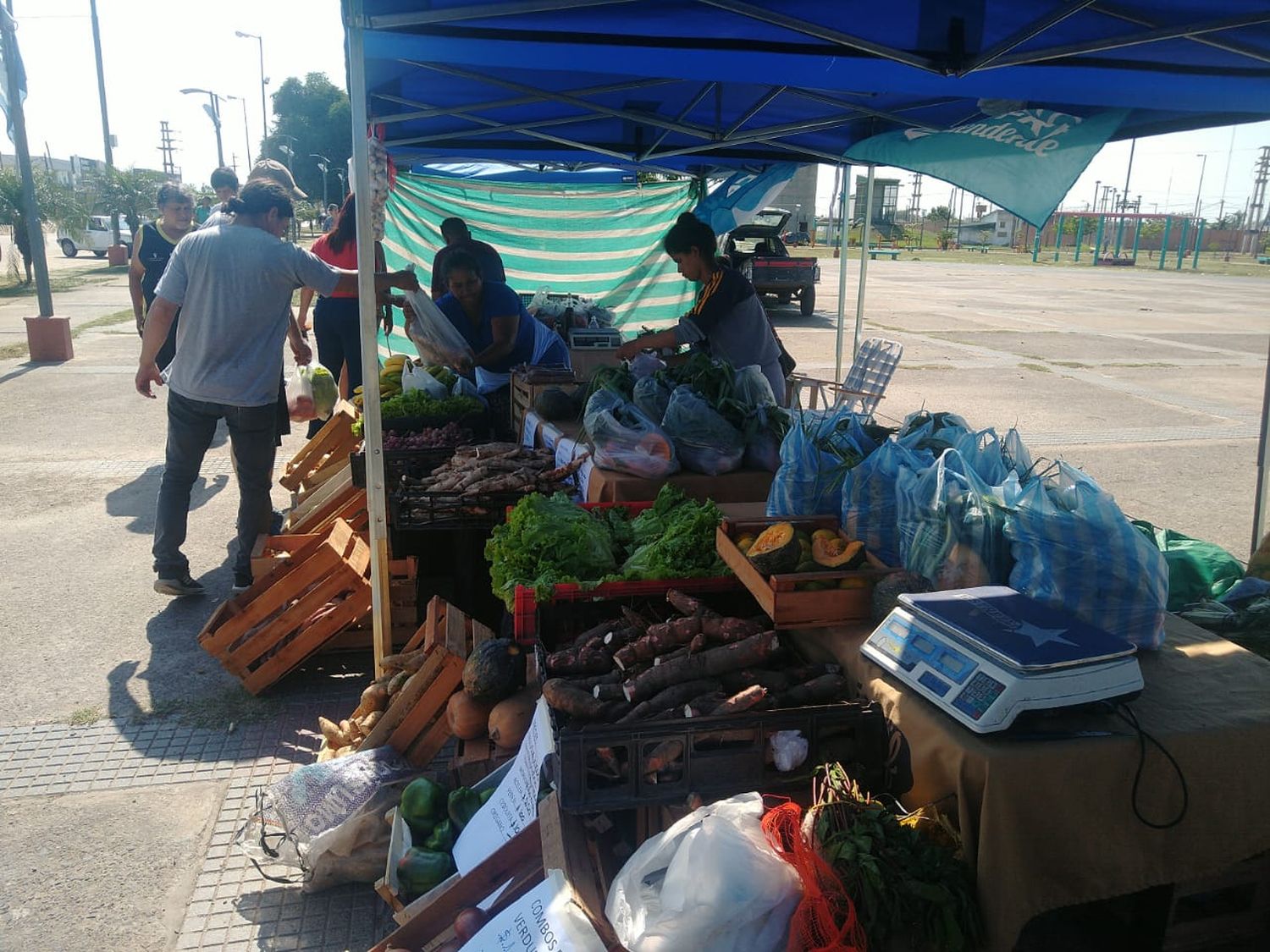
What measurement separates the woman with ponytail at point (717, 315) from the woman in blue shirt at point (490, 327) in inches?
46.6

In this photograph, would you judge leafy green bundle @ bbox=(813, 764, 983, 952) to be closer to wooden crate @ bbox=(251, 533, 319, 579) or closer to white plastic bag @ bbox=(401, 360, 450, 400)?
wooden crate @ bbox=(251, 533, 319, 579)

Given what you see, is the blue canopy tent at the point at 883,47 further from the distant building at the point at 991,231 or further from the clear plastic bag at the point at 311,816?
the distant building at the point at 991,231

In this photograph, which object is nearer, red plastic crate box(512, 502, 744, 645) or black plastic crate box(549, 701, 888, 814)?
black plastic crate box(549, 701, 888, 814)

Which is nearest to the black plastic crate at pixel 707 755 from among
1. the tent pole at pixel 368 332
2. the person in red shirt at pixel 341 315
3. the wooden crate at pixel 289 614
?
the tent pole at pixel 368 332

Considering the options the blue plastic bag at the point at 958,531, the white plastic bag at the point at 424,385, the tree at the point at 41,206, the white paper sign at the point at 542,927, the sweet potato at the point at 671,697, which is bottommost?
the white paper sign at the point at 542,927

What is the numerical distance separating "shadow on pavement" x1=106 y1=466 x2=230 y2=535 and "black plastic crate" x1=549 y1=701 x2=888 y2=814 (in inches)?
201

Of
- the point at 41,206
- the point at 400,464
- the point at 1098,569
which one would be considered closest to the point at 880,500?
the point at 1098,569

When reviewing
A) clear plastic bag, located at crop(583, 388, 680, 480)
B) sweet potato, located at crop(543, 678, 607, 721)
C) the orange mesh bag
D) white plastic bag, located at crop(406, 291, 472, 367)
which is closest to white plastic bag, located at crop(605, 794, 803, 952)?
the orange mesh bag

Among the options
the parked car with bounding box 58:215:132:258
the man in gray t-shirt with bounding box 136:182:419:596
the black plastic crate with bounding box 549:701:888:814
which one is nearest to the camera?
the black plastic crate with bounding box 549:701:888:814

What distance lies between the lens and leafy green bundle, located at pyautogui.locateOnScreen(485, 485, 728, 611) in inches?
124

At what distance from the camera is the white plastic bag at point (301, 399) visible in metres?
6.83

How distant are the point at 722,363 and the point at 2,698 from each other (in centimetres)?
371

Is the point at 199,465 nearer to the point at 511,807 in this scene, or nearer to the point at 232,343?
the point at 232,343

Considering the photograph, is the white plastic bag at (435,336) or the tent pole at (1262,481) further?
the white plastic bag at (435,336)
